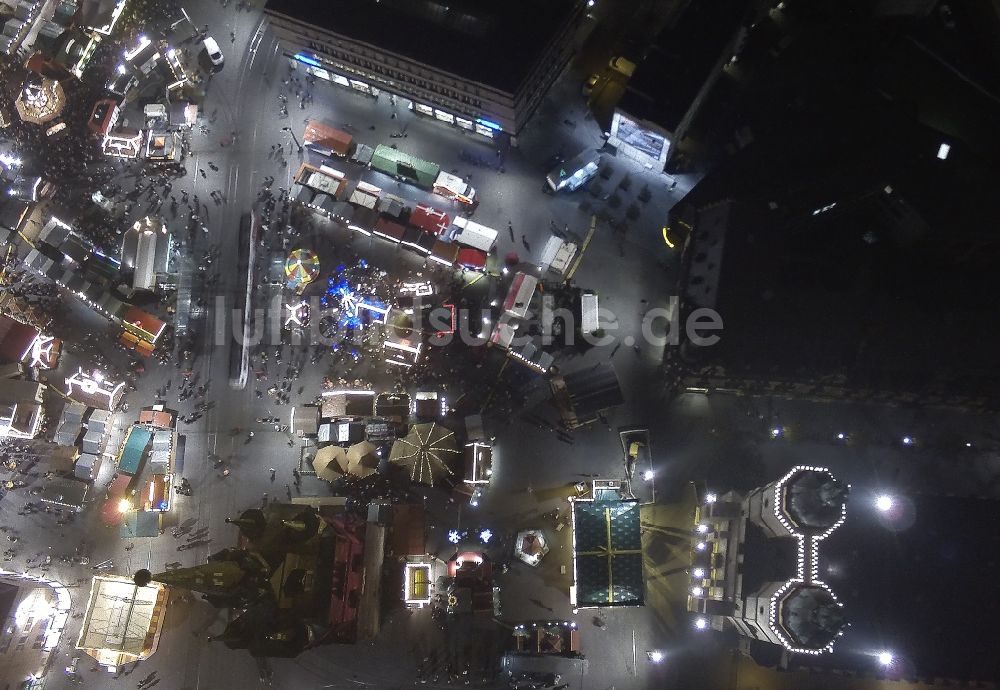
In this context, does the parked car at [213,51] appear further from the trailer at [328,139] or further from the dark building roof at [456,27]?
the trailer at [328,139]

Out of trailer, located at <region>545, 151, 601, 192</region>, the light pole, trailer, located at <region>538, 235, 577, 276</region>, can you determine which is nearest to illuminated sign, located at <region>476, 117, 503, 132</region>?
trailer, located at <region>545, 151, 601, 192</region>

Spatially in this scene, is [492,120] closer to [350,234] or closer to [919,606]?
[350,234]

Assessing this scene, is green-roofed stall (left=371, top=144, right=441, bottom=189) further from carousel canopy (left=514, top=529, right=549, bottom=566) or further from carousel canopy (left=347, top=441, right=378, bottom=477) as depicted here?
carousel canopy (left=514, top=529, right=549, bottom=566)

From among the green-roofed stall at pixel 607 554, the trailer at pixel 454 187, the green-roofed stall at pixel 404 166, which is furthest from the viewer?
the green-roofed stall at pixel 404 166

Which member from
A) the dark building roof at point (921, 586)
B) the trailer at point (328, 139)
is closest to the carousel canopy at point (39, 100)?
the trailer at point (328, 139)

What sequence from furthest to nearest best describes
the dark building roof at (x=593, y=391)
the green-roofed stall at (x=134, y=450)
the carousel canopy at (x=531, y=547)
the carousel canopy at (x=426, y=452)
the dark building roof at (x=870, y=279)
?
the green-roofed stall at (x=134, y=450) → the dark building roof at (x=593, y=391) → the carousel canopy at (x=531, y=547) → the carousel canopy at (x=426, y=452) → the dark building roof at (x=870, y=279)
